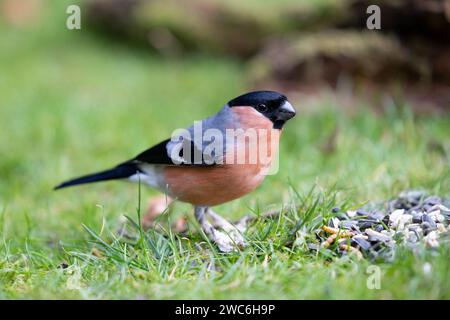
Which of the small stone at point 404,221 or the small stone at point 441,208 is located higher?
the small stone at point 441,208

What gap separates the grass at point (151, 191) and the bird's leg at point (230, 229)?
0.08 meters

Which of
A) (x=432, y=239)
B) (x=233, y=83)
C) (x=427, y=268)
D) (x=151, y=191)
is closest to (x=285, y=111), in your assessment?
(x=432, y=239)

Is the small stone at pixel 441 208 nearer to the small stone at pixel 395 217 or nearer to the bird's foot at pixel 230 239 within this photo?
the small stone at pixel 395 217

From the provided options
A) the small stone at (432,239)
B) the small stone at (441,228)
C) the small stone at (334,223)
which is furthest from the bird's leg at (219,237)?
the small stone at (441,228)

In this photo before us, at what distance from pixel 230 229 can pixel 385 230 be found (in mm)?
993

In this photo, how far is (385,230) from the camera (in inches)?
148

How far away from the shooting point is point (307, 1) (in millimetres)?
9141

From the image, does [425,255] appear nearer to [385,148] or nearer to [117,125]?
[385,148]

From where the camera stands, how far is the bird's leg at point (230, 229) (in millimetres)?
3846

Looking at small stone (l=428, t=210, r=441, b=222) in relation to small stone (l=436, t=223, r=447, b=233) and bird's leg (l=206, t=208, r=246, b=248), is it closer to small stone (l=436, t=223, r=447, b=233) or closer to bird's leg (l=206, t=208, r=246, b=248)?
small stone (l=436, t=223, r=447, b=233)

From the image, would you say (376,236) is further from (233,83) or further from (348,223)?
(233,83)

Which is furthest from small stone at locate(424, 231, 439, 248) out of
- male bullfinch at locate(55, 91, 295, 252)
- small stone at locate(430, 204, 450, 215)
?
male bullfinch at locate(55, 91, 295, 252)

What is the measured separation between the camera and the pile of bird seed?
3.51m

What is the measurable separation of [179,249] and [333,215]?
3.35ft
